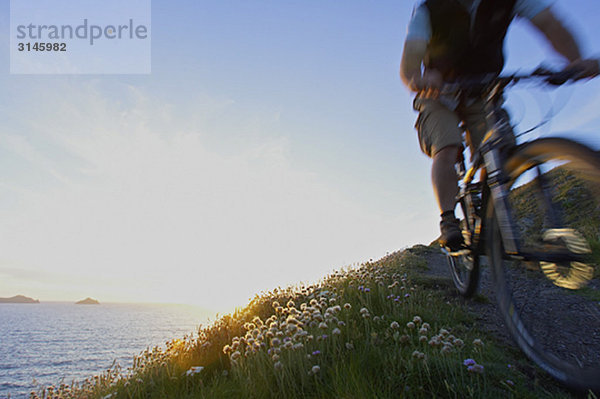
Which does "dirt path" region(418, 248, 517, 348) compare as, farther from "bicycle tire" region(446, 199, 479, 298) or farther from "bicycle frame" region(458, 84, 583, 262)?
"bicycle frame" region(458, 84, 583, 262)

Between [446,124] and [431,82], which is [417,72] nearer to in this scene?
[431,82]

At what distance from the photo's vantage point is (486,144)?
8.63ft

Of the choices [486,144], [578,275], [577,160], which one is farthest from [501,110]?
[578,275]

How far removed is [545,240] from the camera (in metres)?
2.12

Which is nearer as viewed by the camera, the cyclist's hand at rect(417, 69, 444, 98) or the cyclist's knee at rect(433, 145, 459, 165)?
the cyclist's hand at rect(417, 69, 444, 98)

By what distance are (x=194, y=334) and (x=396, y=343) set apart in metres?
3.71

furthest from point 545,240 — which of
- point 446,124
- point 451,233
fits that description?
point 446,124

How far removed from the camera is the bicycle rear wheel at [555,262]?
6.09 ft

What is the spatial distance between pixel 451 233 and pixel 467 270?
0.83m

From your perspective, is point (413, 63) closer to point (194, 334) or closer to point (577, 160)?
point (577, 160)

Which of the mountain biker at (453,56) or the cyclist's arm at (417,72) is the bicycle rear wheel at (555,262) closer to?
the mountain biker at (453,56)

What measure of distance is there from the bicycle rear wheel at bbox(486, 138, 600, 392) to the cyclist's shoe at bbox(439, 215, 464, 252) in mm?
550

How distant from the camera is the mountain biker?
270cm

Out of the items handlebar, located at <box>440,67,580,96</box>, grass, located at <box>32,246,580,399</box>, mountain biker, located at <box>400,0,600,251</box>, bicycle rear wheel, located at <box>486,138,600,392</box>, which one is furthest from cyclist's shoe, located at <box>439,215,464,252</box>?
handlebar, located at <box>440,67,580,96</box>
